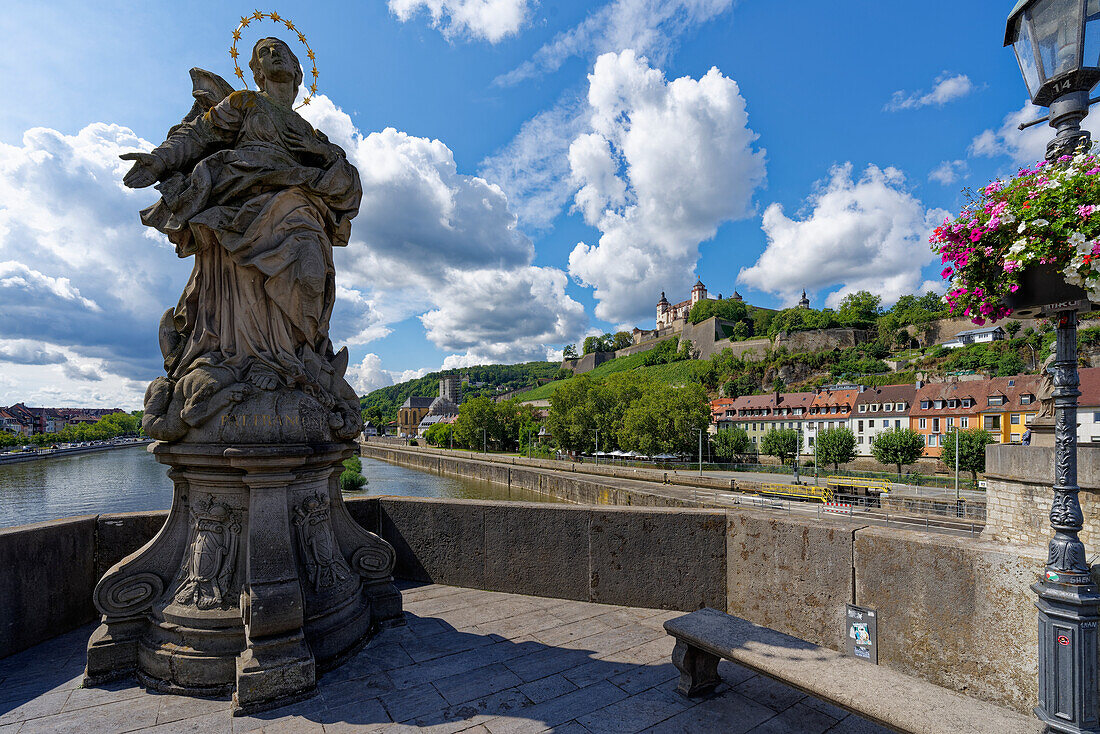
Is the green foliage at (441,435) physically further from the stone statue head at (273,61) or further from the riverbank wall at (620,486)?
the stone statue head at (273,61)

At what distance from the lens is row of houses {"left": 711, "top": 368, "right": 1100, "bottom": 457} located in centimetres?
3794

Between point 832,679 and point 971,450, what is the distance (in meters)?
41.2

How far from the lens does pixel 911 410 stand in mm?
46000

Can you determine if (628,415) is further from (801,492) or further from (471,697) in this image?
(471,697)

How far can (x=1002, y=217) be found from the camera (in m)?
2.38

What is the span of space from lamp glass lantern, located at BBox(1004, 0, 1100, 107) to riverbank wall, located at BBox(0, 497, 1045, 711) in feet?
7.85

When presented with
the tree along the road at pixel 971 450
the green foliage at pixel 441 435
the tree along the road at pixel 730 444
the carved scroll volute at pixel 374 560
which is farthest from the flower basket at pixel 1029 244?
the green foliage at pixel 441 435

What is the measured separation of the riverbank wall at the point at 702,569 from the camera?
2.91m

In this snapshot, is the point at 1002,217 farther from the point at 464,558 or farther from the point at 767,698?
the point at 464,558

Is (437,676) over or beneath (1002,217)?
beneath

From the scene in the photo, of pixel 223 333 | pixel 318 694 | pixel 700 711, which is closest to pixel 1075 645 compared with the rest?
pixel 700 711

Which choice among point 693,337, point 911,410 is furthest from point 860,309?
point 911,410

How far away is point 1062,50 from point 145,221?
18.0ft

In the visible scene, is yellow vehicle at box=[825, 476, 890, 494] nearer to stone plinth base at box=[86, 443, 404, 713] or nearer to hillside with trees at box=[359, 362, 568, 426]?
stone plinth base at box=[86, 443, 404, 713]
